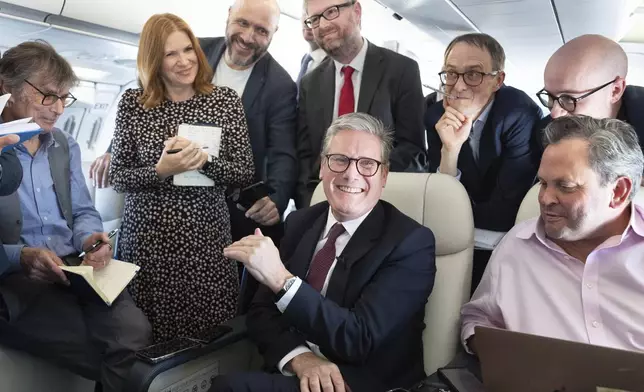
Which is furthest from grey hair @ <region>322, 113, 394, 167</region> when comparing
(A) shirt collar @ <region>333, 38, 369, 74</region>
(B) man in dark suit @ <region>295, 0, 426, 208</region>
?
(A) shirt collar @ <region>333, 38, 369, 74</region>

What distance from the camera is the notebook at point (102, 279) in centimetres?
212

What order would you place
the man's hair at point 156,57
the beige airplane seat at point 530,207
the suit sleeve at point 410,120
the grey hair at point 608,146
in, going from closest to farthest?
the grey hair at point 608,146 → the beige airplane seat at point 530,207 → the man's hair at point 156,57 → the suit sleeve at point 410,120

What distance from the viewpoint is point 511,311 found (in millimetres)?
1926

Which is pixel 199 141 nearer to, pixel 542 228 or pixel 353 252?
pixel 353 252

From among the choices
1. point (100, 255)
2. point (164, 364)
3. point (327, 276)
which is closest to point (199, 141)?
point (100, 255)

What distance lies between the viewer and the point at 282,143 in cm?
291

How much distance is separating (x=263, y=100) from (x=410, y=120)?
28.9 inches

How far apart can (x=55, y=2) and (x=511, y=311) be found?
3.70 meters

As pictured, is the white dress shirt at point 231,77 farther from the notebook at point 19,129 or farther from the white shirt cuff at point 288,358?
the white shirt cuff at point 288,358

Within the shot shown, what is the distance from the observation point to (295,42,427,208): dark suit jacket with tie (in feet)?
9.29

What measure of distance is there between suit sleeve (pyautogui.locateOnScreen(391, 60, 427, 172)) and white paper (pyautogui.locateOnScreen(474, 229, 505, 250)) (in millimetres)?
518

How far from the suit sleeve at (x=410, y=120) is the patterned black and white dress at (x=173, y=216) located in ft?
2.51

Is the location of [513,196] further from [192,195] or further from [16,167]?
[16,167]

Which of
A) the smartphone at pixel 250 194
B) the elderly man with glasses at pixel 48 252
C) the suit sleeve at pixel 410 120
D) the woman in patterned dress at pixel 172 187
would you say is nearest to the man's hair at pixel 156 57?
the woman in patterned dress at pixel 172 187
